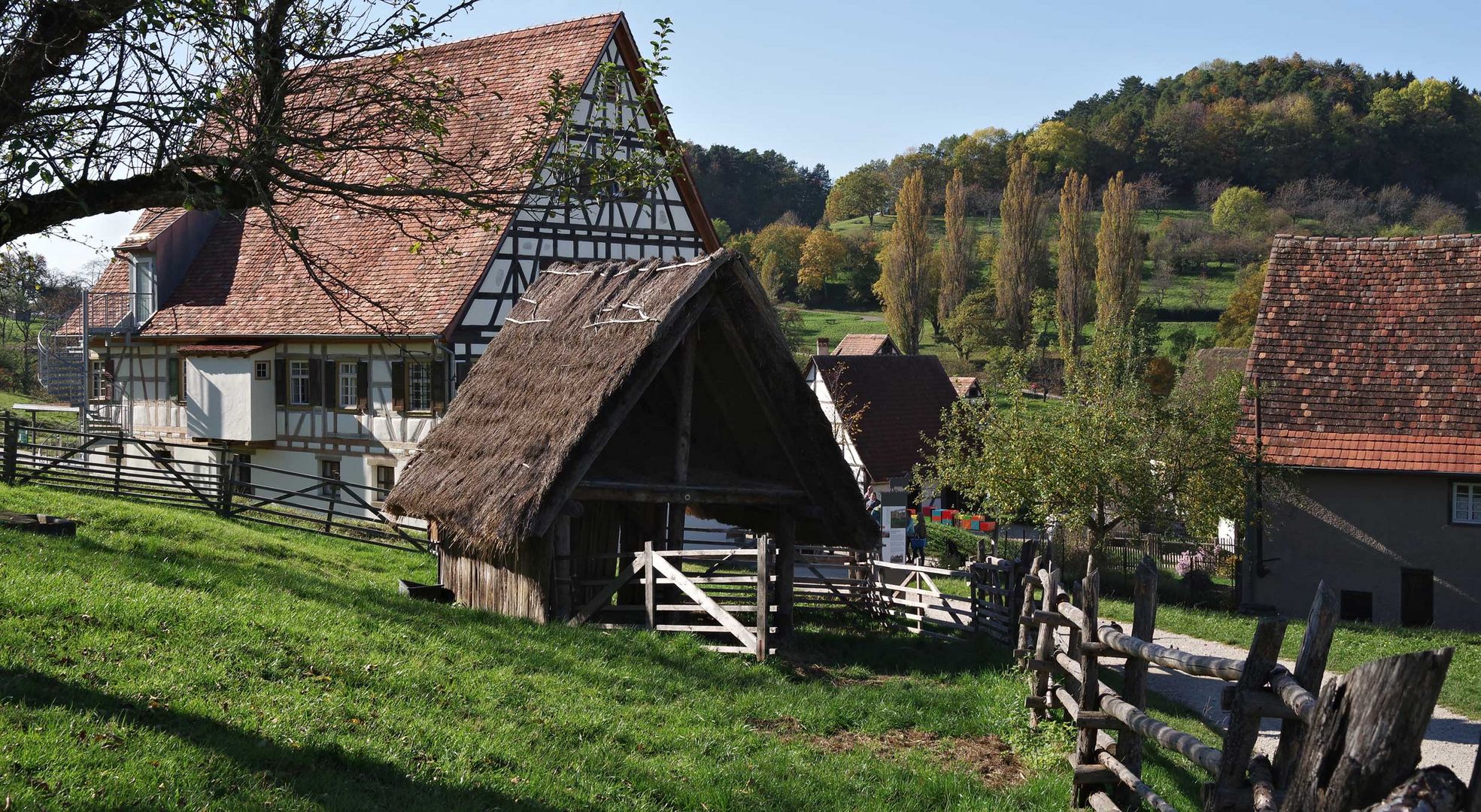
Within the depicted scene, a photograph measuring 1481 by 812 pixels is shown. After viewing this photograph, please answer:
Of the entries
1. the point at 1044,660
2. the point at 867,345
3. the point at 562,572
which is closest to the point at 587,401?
the point at 562,572

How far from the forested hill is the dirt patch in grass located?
115053 millimetres

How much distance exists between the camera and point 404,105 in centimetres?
883

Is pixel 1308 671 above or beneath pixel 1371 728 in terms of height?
beneath

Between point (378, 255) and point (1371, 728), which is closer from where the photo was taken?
point (1371, 728)

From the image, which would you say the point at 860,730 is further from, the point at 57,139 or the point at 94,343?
the point at 94,343

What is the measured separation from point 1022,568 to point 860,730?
733cm

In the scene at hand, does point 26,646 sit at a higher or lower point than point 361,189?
lower

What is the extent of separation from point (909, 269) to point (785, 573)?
58.9m

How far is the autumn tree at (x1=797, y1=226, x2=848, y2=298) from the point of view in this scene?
8869cm

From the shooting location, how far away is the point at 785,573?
13.8 metres

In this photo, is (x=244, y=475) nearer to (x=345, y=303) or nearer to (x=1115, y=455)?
(x=345, y=303)

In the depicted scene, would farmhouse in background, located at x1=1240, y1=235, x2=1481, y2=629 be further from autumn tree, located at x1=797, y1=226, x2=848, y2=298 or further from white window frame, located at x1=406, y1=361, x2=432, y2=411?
autumn tree, located at x1=797, y1=226, x2=848, y2=298

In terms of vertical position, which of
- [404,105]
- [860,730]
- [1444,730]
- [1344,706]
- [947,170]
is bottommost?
[1444,730]

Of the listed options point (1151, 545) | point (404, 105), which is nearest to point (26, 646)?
point (404, 105)
